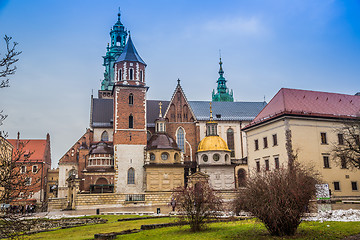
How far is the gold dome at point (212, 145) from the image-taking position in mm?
56719

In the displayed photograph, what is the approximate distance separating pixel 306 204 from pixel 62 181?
5235 cm

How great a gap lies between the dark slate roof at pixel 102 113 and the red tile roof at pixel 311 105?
28570 millimetres

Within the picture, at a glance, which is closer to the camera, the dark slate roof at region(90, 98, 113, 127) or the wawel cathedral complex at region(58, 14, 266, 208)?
the wawel cathedral complex at region(58, 14, 266, 208)

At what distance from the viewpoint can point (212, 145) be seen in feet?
187

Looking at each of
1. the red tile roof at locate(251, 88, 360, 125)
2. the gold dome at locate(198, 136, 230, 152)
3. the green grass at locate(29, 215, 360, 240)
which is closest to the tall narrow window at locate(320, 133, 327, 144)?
the red tile roof at locate(251, 88, 360, 125)

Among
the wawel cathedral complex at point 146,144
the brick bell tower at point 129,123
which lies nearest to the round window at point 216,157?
the wawel cathedral complex at point 146,144

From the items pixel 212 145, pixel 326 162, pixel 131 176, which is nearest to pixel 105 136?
pixel 131 176

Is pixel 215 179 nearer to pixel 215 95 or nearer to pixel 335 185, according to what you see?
pixel 335 185

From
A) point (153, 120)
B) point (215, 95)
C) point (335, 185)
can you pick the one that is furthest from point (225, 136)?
point (215, 95)

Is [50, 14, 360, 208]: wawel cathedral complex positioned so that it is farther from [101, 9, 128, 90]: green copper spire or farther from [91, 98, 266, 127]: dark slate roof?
[101, 9, 128, 90]: green copper spire

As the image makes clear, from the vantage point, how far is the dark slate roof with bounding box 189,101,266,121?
218ft

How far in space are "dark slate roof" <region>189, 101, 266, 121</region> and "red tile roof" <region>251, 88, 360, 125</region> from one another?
20.4m

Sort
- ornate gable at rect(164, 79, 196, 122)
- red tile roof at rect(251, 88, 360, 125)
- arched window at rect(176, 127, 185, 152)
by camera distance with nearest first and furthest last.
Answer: red tile roof at rect(251, 88, 360, 125), arched window at rect(176, 127, 185, 152), ornate gable at rect(164, 79, 196, 122)

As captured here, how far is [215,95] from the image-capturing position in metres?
107
